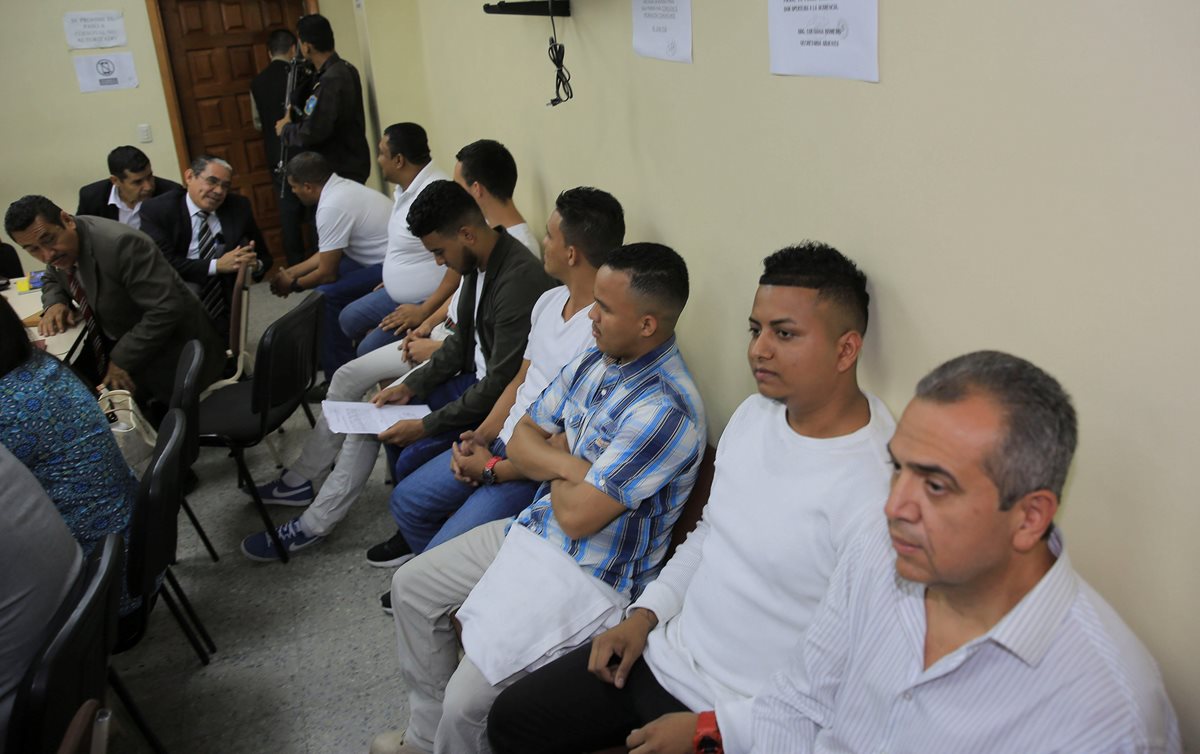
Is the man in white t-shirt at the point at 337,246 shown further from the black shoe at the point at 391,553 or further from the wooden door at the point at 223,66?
the wooden door at the point at 223,66

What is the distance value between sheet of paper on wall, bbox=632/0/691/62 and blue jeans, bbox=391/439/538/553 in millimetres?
1218

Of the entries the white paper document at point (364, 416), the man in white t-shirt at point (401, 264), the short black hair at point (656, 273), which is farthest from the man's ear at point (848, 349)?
the man in white t-shirt at point (401, 264)

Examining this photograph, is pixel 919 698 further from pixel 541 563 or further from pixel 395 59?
pixel 395 59

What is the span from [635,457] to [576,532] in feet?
0.73

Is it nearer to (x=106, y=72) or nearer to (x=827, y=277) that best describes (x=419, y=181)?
(x=827, y=277)

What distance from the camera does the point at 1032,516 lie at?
1034 millimetres

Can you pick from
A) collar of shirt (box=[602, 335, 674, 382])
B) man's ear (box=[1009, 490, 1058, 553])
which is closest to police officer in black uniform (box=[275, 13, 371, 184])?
collar of shirt (box=[602, 335, 674, 382])

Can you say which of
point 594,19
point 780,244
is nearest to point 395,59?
point 594,19

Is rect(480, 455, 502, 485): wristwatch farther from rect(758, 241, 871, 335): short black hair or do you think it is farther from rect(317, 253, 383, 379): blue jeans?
rect(317, 253, 383, 379): blue jeans

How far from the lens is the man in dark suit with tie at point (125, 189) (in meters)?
4.39

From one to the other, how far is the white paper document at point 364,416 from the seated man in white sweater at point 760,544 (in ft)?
4.37

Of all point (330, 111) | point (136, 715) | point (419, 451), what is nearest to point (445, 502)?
point (419, 451)

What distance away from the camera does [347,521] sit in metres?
3.28

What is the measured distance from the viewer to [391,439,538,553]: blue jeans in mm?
2373
